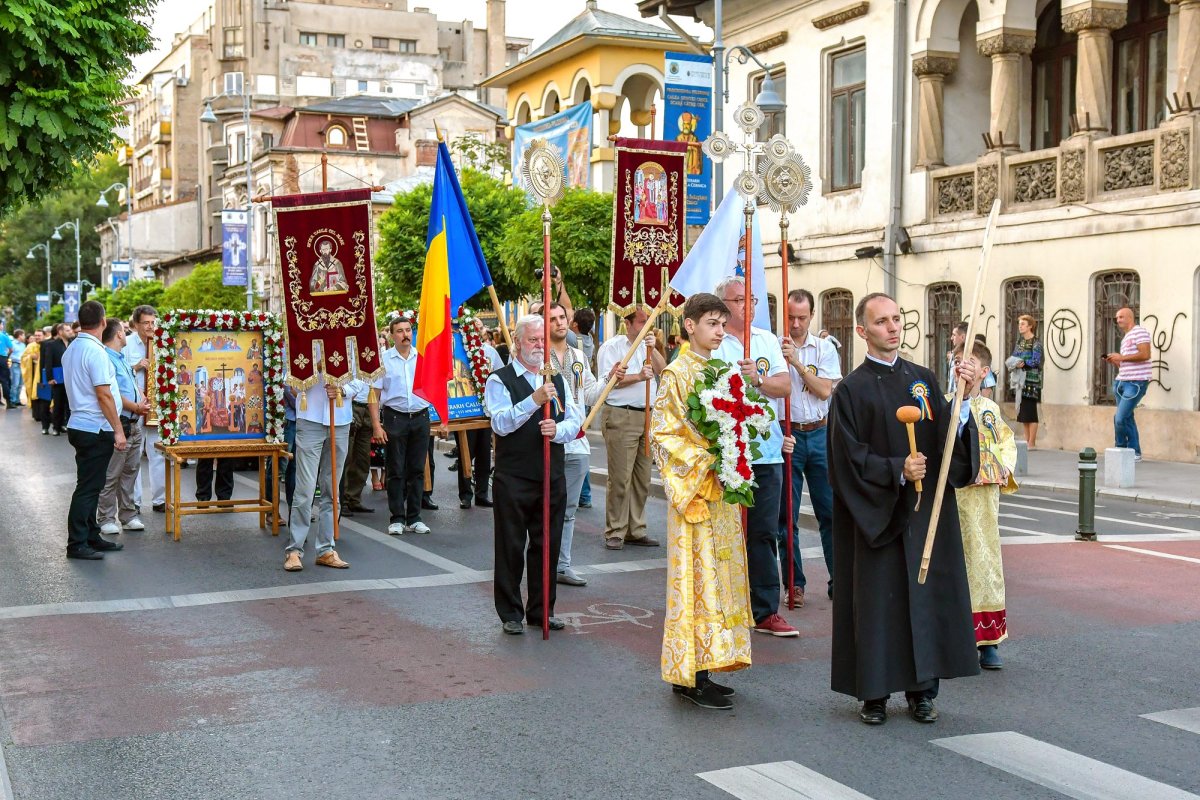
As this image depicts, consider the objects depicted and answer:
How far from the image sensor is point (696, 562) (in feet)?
23.1

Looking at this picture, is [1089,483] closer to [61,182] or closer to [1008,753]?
[1008,753]

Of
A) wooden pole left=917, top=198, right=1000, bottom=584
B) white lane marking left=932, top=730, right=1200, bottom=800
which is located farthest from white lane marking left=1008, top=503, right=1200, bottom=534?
white lane marking left=932, top=730, right=1200, bottom=800

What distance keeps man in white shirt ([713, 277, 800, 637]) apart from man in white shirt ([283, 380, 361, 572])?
3.91m

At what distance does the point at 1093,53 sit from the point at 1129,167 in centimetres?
205

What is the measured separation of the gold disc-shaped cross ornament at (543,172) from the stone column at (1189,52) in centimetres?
1386

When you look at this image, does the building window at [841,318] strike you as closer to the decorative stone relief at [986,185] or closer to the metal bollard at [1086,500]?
the decorative stone relief at [986,185]

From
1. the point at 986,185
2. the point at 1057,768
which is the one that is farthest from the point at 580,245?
the point at 1057,768

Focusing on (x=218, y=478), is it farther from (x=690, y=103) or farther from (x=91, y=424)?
(x=690, y=103)

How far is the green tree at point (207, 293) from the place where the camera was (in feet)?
220

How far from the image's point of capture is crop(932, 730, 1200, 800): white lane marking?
5.57m

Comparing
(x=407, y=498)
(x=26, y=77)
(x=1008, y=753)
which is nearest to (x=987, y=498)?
(x=1008, y=753)

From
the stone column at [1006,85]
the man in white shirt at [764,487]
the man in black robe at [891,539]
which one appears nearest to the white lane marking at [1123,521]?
the man in white shirt at [764,487]

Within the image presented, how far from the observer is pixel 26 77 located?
12.1 m

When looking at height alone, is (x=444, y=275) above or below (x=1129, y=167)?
below
